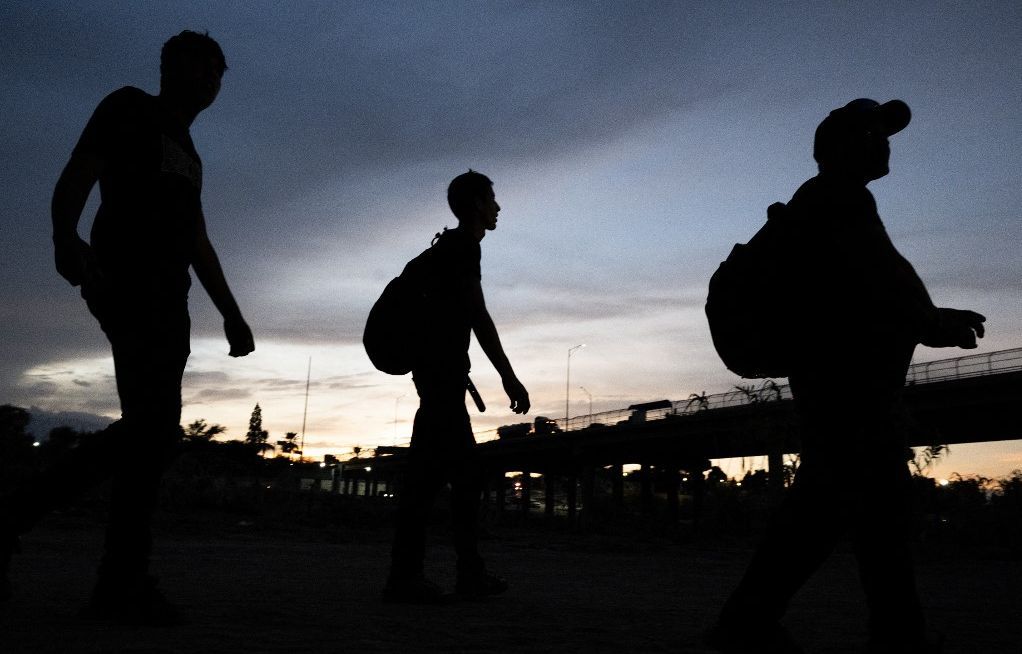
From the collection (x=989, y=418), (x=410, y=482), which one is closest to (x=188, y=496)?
(x=410, y=482)

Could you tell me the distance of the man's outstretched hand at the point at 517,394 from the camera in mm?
3840

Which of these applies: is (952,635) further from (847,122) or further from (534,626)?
(847,122)

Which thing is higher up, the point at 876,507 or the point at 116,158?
the point at 116,158

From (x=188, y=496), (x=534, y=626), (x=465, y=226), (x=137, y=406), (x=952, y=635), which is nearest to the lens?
(x=137, y=406)

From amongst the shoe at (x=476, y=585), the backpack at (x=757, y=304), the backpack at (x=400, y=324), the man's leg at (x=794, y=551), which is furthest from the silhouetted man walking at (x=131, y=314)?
the man's leg at (x=794, y=551)

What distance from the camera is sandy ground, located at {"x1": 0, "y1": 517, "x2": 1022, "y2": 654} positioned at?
7.47ft

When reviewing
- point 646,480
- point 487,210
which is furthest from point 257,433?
point 487,210

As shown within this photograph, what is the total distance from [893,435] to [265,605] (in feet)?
8.10

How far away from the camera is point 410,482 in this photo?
3.66 meters

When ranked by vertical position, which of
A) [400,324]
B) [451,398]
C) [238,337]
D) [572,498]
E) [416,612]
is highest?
[400,324]

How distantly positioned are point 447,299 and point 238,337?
118 cm

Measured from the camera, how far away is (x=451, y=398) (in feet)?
12.4

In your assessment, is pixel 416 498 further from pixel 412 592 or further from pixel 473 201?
pixel 473 201

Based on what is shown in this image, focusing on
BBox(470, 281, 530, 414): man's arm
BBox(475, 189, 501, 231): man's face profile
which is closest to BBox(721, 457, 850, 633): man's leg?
BBox(470, 281, 530, 414): man's arm
